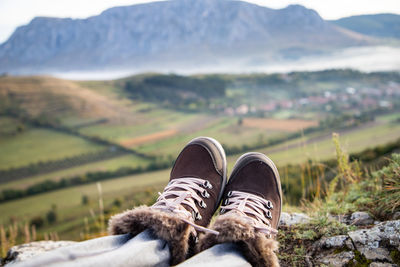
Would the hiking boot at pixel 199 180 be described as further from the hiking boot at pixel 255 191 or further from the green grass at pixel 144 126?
the green grass at pixel 144 126

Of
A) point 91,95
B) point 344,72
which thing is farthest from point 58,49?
point 344,72

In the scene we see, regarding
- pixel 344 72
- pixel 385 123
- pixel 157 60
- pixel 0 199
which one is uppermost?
pixel 157 60

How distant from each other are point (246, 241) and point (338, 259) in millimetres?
546

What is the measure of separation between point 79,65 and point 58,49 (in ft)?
29.7

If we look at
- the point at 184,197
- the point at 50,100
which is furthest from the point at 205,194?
the point at 50,100

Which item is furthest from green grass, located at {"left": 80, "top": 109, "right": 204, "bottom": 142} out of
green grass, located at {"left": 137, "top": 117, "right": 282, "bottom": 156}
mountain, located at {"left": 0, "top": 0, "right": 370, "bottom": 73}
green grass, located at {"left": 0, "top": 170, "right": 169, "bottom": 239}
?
mountain, located at {"left": 0, "top": 0, "right": 370, "bottom": 73}

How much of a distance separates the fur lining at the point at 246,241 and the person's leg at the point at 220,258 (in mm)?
31

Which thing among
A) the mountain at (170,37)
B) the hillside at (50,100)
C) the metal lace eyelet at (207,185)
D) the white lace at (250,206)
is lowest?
the white lace at (250,206)

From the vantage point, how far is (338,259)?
55.1 inches

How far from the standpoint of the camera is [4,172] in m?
27.6

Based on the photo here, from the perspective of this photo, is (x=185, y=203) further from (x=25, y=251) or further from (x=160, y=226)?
(x=25, y=251)

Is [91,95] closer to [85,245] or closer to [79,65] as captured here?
[79,65]

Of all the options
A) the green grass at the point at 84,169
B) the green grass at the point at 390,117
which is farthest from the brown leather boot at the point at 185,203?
the green grass at the point at 390,117

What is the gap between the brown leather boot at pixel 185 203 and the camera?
1320 millimetres
